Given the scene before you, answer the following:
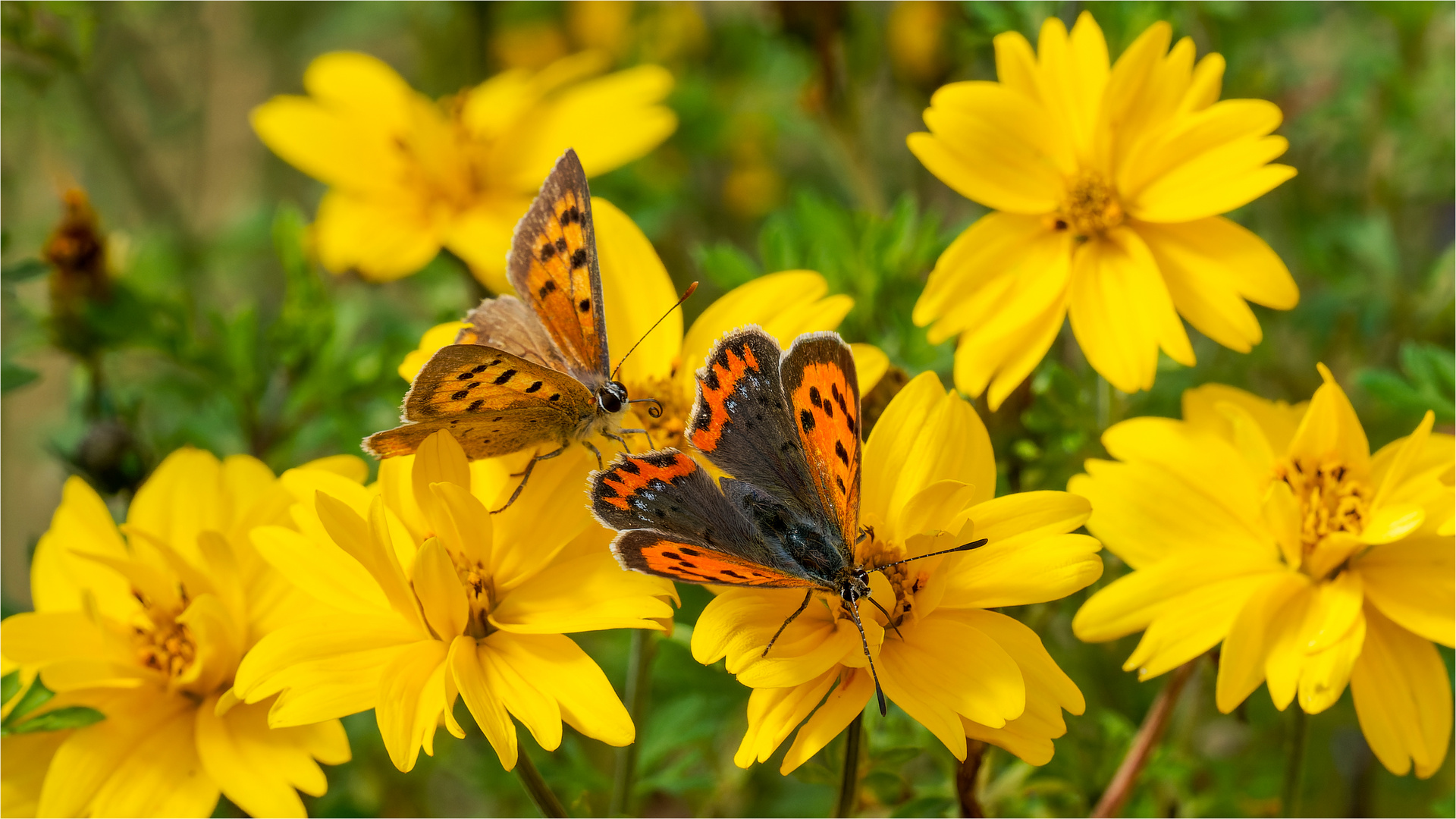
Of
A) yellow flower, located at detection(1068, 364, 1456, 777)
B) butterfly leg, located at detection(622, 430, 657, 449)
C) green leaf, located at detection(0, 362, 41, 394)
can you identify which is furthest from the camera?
green leaf, located at detection(0, 362, 41, 394)

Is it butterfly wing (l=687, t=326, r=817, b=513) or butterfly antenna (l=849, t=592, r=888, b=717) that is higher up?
butterfly wing (l=687, t=326, r=817, b=513)

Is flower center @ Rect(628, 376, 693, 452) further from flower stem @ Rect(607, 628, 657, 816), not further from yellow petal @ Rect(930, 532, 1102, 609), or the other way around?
yellow petal @ Rect(930, 532, 1102, 609)

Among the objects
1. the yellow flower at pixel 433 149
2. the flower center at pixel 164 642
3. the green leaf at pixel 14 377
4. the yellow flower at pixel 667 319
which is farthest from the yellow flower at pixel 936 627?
the green leaf at pixel 14 377

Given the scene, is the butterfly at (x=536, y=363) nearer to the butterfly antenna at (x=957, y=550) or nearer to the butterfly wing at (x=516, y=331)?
the butterfly wing at (x=516, y=331)

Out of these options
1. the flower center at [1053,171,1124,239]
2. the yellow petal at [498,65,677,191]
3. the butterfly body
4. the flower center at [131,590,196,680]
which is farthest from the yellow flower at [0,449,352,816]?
the flower center at [1053,171,1124,239]

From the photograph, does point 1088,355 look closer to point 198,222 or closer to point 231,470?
point 231,470

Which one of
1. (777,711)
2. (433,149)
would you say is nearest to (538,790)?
(777,711)
